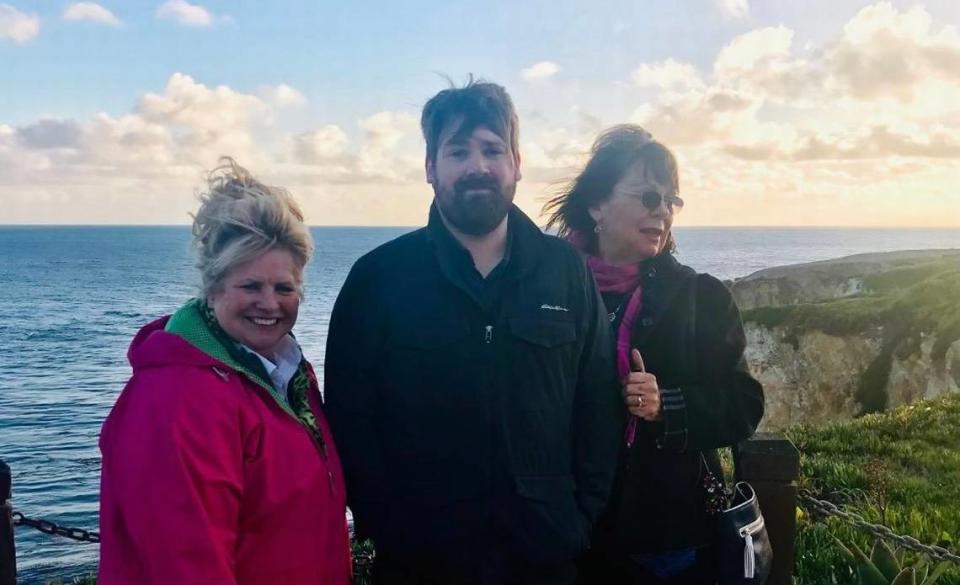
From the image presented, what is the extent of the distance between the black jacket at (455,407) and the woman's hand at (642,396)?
0.27m

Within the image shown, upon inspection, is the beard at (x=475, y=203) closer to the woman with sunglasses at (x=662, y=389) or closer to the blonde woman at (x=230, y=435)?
the blonde woman at (x=230, y=435)

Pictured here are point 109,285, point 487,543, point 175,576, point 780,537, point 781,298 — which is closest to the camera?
point 175,576

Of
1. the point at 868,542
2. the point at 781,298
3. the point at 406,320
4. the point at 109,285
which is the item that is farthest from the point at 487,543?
the point at 109,285

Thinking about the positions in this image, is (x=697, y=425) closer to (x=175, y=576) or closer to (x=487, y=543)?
(x=487, y=543)

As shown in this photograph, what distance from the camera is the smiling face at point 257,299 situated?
10.5 ft

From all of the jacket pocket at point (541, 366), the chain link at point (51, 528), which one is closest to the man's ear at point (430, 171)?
the jacket pocket at point (541, 366)

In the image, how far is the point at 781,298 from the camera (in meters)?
37.4

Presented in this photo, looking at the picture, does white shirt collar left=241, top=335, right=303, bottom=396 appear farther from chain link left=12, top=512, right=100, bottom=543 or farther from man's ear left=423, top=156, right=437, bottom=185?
chain link left=12, top=512, right=100, bottom=543

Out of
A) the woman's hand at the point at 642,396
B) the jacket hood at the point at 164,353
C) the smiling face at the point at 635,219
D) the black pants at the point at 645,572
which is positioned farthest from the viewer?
the smiling face at the point at 635,219

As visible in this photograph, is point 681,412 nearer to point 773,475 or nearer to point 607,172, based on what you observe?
point 773,475

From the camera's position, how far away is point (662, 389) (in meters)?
3.83

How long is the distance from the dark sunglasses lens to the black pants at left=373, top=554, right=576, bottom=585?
5.44ft

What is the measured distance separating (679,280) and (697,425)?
66 cm

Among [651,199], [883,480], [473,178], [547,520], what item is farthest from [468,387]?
[883,480]
